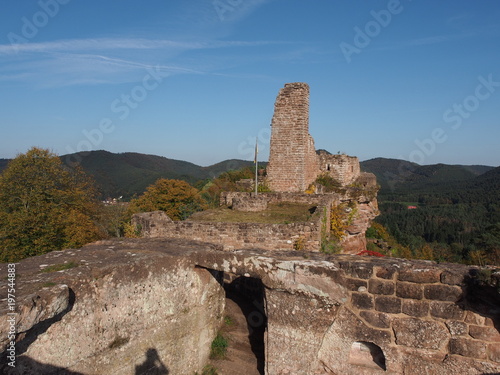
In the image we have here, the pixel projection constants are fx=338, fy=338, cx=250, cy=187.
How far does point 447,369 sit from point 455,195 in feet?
350

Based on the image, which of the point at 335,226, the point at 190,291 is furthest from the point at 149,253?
the point at 335,226

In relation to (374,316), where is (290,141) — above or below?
above

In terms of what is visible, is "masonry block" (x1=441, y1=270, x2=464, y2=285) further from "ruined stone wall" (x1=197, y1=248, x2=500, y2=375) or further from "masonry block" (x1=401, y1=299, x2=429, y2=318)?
"masonry block" (x1=401, y1=299, x2=429, y2=318)

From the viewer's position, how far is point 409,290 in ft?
11.7

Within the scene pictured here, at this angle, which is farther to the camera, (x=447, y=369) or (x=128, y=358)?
(x=128, y=358)

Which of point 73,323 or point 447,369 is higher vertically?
point 73,323

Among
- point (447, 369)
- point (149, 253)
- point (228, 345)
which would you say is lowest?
point (228, 345)

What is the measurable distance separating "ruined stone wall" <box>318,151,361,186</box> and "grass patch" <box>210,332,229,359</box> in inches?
717

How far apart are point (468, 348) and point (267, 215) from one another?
8581 millimetres

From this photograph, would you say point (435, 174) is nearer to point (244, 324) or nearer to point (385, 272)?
point (244, 324)

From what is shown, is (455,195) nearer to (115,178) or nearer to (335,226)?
(115,178)

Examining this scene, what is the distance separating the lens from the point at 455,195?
9450 cm

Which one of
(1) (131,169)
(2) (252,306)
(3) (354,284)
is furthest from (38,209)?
(1) (131,169)

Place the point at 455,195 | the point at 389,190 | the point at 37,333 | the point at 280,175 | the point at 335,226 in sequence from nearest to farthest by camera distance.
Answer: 1. the point at 37,333
2. the point at 335,226
3. the point at 280,175
4. the point at 455,195
5. the point at 389,190
